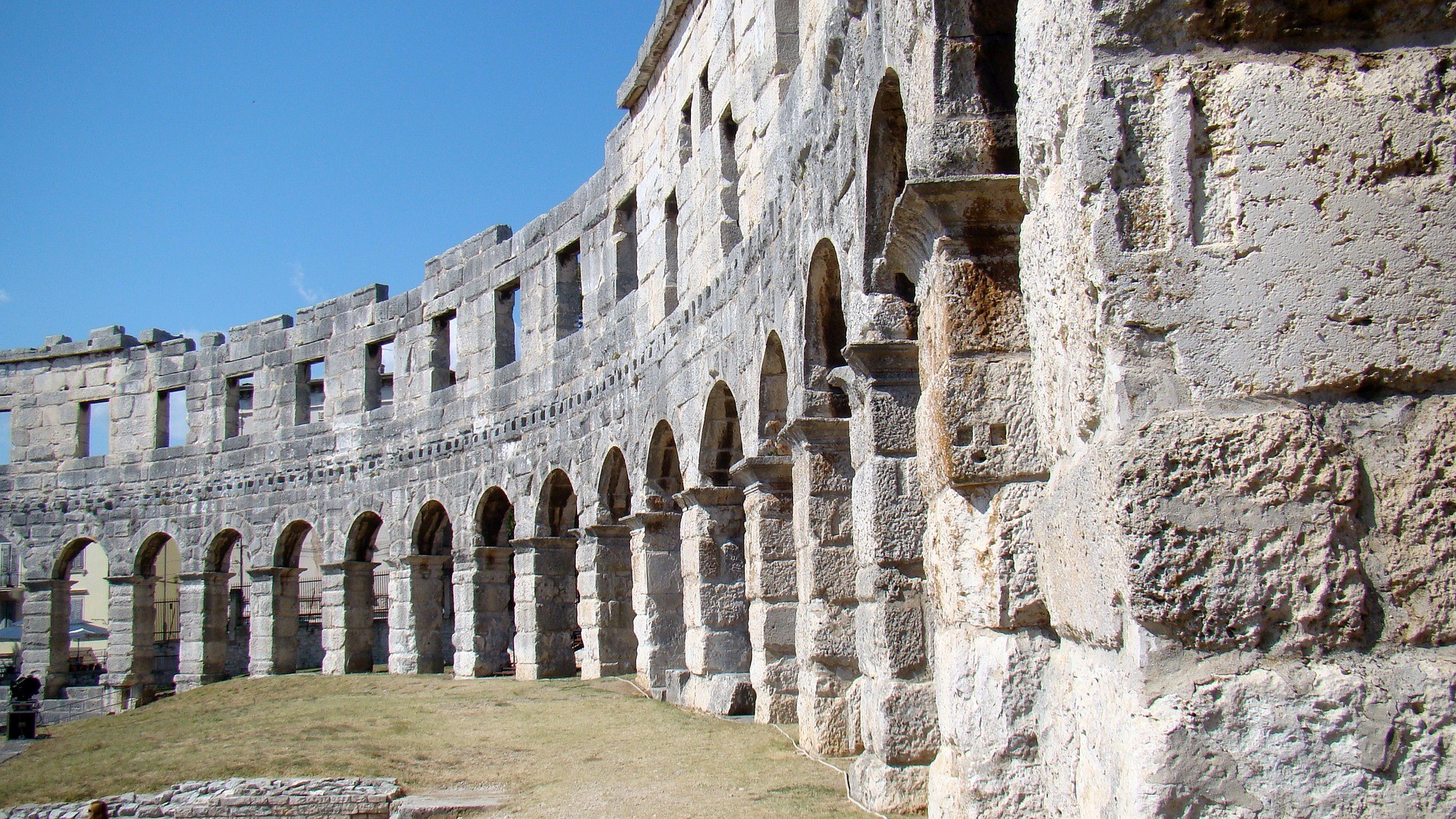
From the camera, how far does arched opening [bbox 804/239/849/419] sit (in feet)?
23.7

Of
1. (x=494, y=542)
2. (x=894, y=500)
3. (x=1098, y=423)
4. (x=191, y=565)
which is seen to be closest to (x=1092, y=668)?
(x=1098, y=423)

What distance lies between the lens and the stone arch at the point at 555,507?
589 inches

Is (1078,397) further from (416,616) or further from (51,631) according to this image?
(51,631)

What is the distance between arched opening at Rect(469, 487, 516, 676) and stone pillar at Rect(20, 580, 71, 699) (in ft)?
28.7

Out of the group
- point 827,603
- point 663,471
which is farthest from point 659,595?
point 827,603

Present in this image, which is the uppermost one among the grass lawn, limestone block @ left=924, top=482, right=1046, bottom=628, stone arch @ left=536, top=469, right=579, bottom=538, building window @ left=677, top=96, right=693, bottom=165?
building window @ left=677, top=96, right=693, bottom=165

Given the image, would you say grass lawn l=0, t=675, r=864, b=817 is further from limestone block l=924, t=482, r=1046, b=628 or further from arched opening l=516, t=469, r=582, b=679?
limestone block l=924, t=482, r=1046, b=628

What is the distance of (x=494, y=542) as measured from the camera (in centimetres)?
1650

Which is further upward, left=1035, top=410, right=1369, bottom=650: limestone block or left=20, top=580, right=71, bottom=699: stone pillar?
left=1035, top=410, right=1369, bottom=650: limestone block

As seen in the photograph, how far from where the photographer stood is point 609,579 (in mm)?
13758

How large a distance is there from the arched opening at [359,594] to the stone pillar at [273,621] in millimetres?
1342

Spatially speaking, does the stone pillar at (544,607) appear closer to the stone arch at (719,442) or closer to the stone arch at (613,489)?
the stone arch at (613,489)

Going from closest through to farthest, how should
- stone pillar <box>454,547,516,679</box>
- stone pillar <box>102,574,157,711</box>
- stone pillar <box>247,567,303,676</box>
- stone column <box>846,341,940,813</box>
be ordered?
stone column <box>846,341,940,813</box>, stone pillar <box>454,547,516,679</box>, stone pillar <box>247,567,303,676</box>, stone pillar <box>102,574,157,711</box>

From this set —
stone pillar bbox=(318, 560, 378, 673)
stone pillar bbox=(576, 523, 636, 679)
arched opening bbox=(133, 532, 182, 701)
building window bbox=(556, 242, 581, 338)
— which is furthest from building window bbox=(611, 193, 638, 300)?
arched opening bbox=(133, 532, 182, 701)
